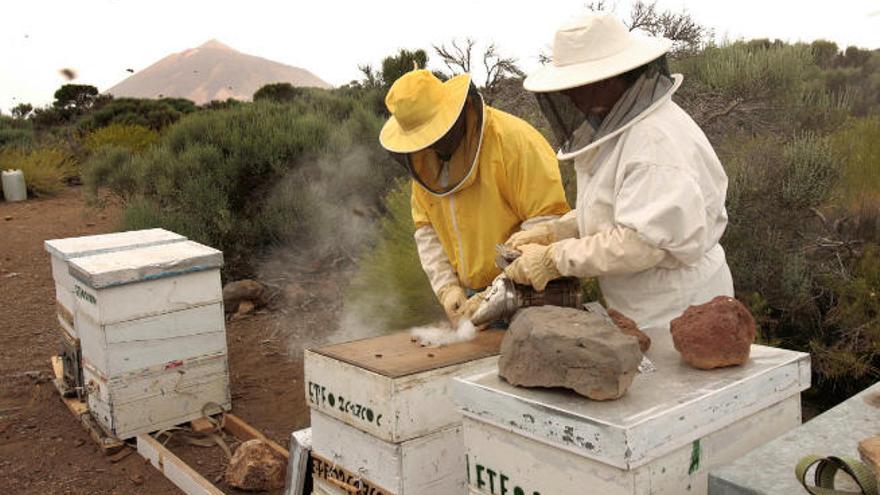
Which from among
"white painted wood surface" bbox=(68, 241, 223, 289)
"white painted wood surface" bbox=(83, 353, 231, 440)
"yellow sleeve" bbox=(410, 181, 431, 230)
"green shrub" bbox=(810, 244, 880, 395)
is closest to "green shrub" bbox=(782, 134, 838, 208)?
"green shrub" bbox=(810, 244, 880, 395)

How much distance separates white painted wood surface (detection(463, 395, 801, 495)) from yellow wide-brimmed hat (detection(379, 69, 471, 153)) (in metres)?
1.28

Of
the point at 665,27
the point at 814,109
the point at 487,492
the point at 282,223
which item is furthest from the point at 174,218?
the point at 487,492

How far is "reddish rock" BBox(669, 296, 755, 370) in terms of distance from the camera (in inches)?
69.1

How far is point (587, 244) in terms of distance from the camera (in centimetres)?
216

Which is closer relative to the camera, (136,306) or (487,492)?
(487,492)

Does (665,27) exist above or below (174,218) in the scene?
above

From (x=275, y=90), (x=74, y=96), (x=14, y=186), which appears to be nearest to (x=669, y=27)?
(x=14, y=186)

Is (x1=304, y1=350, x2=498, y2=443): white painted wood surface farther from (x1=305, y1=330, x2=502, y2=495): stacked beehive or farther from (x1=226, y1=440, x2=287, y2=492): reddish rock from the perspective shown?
(x1=226, y1=440, x2=287, y2=492): reddish rock

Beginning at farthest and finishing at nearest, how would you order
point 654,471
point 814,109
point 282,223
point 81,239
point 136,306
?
1. point 282,223
2. point 814,109
3. point 81,239
4. point 136,306
5. point 654,471

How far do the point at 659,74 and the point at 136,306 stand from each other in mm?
3009

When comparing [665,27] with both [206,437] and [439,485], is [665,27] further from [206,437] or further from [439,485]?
[439,485]

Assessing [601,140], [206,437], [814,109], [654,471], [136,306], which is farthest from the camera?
[814,109]

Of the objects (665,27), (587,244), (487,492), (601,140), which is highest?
(665,27)

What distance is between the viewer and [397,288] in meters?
4.95
